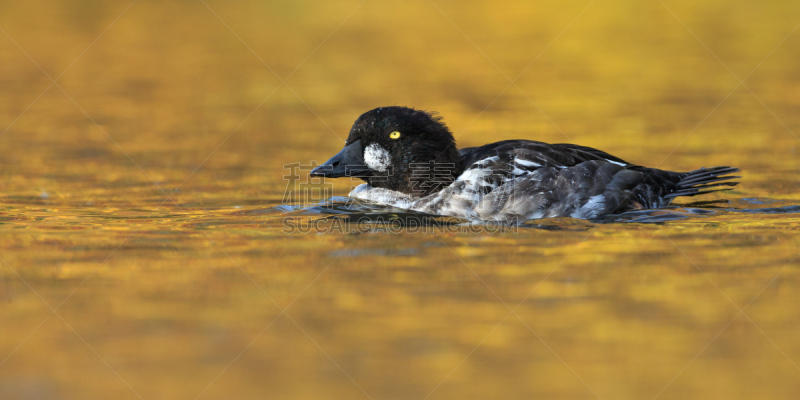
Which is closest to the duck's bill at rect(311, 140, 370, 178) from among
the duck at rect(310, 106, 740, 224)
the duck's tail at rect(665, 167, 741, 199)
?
the duck at rect(310, 106, 740, 224)

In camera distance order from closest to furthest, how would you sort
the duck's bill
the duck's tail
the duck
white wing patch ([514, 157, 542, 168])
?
the duck
white wing patch ([514, 157, 542, 168])
the duck's tail
the duck's bill

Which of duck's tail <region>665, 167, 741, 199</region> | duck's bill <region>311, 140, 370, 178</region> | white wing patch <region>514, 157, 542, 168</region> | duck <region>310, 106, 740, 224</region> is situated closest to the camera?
duck <region>310, 106, 740, 224</region>

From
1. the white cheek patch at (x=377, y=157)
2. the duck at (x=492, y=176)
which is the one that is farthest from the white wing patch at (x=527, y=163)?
the white cheek patch at (x=377, y=157)

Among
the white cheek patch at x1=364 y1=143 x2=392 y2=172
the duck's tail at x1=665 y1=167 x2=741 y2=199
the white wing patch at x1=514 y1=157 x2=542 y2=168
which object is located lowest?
the duck's tail at x1=665 y1=167 x2=741 y2=199

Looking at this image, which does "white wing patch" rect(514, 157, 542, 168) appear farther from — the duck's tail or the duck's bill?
the duck's bill

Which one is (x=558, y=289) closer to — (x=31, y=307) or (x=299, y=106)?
(x=31, y=307)

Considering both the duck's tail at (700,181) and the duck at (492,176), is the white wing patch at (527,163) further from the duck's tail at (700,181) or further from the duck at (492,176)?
the duck's tail at (700,181)

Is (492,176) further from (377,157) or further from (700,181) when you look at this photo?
(700,181)
